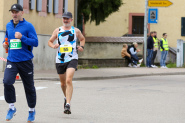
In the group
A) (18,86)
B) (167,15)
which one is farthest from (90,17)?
(18,86)

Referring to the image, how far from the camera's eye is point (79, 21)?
113ft

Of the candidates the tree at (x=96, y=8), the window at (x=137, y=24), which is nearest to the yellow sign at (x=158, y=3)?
the tree at (x=96, y=8)

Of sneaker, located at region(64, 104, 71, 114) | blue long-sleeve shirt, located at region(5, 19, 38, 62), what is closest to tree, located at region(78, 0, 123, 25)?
sneaker, located at region(64, 104, 71, 114)

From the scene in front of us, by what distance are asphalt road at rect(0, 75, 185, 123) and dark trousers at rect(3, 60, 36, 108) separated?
0.40m

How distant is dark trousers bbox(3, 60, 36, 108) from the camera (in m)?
8.76

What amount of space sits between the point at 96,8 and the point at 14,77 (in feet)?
81.7

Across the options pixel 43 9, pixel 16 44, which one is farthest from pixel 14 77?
pixel 43 9

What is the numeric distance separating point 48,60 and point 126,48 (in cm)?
672

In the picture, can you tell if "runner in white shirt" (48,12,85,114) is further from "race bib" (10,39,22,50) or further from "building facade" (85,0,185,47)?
"building facade" (85,0,185,47)

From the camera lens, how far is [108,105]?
11.6 meters

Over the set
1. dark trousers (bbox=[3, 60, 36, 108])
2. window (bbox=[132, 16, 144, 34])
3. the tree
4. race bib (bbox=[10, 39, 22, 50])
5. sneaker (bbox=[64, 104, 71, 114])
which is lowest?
sneaker (bbox=[64, 104, 71, 114])

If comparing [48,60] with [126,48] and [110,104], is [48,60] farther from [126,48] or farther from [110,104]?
[110,104]

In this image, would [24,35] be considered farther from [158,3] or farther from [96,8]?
[96,8]

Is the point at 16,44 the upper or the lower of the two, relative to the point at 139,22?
lower
